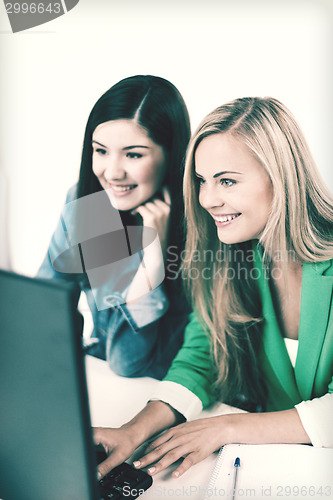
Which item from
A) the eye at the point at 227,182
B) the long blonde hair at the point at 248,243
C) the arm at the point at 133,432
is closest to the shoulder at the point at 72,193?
the long blonde hair at the point at 248,243

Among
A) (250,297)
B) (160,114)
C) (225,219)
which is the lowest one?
(250,297)

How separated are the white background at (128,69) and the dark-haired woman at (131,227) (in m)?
0.05

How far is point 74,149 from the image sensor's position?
1353 millimetres

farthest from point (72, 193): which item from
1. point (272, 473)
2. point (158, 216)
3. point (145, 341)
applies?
point (272, 473)

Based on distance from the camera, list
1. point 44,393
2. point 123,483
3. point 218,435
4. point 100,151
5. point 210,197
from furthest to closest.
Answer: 1. point 100,151
2. point 210,197
3. point 218,435
4. point 123,483
5. point 44,393

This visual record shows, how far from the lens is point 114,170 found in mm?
1313

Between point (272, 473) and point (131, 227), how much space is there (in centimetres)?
71

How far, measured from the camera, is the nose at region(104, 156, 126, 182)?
1.30 meters

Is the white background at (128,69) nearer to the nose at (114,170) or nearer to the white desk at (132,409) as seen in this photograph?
the nose at (114,170)

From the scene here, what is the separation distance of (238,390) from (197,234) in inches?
17.8

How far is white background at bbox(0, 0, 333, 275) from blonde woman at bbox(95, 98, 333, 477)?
0.07 meters

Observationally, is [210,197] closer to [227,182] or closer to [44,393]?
[227,182]

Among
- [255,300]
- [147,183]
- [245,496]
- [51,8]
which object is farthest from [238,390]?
[51,8]

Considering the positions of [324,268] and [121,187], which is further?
[121,187]
